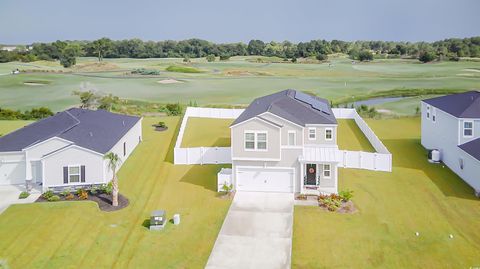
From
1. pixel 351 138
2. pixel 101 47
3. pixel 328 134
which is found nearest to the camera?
pixel 328 134

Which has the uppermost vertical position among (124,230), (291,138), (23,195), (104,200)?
(291,138)

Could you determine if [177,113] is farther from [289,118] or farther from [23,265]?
[23,265]

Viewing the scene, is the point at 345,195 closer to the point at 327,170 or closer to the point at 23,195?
the point at 327,170

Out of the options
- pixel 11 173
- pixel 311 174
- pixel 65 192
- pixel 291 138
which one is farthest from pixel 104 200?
pixel 311 174

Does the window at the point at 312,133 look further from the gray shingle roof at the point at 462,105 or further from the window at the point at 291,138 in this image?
the gray shingle roof at the point at 462,105

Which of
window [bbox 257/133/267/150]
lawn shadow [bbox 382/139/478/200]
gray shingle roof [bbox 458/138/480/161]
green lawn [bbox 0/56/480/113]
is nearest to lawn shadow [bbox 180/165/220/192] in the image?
window [bbox 257/133/267/150]

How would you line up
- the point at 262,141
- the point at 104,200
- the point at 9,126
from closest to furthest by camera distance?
the point at 104,200
the point at 262,141
the point at 9,126

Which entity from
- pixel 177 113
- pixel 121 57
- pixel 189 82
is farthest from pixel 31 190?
pixel 121 57

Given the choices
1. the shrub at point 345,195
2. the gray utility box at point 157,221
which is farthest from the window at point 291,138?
the gray utility box at point 157,221
